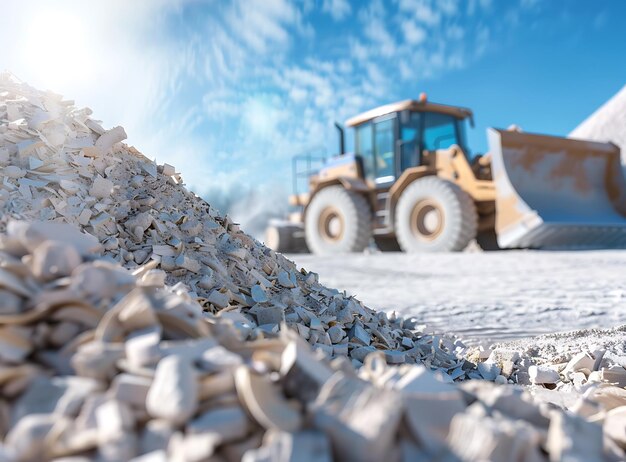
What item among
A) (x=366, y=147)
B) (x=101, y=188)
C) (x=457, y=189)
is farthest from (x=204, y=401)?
(x=366, y=147)

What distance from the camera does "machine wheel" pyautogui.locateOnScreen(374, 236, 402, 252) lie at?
1080cm

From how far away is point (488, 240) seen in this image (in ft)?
29.7

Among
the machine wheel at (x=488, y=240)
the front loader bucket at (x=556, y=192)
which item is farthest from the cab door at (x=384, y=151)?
the front loader bucket at (x=556, y=192)

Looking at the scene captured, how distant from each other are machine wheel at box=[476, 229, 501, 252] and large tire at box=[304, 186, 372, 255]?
201 cm

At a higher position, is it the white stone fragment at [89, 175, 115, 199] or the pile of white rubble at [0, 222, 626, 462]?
the white stone fragment at [89, 175, 115, 199]

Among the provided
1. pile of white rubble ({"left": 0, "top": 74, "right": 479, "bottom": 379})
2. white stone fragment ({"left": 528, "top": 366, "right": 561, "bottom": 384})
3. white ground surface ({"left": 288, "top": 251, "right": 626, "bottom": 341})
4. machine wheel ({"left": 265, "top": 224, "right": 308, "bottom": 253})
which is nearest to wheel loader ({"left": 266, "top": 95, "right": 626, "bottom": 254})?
white ground surface ({"left": 288, "top": 251, "right": 626, "bottom": 341})

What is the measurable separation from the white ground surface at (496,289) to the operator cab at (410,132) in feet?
7.75

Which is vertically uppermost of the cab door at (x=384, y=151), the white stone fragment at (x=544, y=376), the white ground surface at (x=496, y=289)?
the cab door at (x=384, y=151)

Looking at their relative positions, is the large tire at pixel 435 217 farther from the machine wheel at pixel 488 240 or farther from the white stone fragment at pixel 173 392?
the white stone fragment at pixel 173 392

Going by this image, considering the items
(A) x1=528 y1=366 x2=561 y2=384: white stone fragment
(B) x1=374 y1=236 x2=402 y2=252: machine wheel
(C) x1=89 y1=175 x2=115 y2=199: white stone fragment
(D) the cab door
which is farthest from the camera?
(B) x1=374 y1=236 x2=402 y2=252: machine wheel

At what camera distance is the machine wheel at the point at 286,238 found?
12250 millimetres

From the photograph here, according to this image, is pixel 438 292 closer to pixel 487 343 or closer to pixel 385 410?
pixel 487 343

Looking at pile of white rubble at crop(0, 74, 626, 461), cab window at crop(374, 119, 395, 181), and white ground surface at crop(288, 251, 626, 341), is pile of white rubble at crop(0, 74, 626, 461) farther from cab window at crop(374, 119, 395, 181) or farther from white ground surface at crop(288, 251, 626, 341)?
cab window at crop(374, 119, 395, 181)

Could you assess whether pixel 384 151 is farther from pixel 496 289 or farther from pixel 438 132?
pixel 496 289
